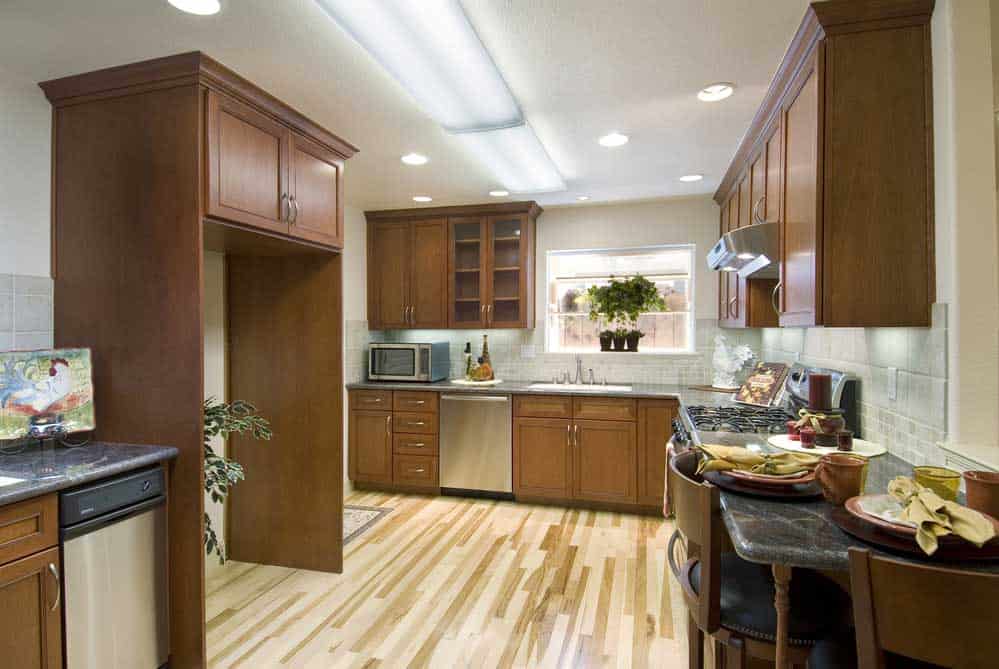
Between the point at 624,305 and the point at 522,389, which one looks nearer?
the point at 522,389

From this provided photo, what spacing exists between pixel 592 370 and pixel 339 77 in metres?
3.10

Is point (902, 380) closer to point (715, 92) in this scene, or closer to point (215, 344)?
point (715, 92)

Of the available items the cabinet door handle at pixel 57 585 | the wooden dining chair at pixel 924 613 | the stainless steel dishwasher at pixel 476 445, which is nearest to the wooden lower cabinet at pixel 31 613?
the cabinet door handle at pixel 57 585

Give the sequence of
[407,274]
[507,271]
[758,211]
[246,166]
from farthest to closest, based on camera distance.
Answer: [407,274], [507,271], [758,211], [246,166]

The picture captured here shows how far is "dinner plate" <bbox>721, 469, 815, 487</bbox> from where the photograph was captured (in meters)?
1.44

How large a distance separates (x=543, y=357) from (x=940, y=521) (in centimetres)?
364

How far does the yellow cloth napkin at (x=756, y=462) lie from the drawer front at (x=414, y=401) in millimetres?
2866

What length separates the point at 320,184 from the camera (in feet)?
8.89

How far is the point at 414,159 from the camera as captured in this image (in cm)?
320

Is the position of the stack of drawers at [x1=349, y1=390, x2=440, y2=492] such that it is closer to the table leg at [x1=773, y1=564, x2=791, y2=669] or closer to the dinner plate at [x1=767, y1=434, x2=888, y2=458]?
the dinner plate at [x1=767, y1=434, x2=888, y2=458]

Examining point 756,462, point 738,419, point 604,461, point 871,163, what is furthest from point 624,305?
point 756,462

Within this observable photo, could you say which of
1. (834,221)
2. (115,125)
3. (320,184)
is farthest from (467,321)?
(834,221)

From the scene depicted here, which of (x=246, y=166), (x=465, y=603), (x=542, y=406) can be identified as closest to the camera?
(x=246, y=166)

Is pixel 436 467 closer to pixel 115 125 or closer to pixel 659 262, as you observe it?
pixel 659 262
